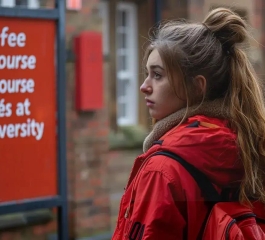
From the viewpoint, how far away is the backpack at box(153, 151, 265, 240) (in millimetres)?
1618

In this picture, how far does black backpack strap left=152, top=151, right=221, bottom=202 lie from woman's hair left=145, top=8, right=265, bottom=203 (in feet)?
0.33

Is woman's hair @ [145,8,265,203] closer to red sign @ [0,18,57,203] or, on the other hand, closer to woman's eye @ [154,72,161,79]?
woman's eye @ [154,72,161,79]

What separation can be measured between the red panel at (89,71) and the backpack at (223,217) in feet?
12.6

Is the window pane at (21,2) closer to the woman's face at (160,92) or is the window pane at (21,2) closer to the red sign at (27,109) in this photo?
the red sign at (27,109)

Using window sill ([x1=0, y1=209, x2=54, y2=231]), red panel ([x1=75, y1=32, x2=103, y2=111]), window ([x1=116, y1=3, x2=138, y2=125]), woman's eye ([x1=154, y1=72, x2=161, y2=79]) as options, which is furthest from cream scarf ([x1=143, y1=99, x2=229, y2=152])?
window ([x1=116, y1=3, x2=138, y2=125])

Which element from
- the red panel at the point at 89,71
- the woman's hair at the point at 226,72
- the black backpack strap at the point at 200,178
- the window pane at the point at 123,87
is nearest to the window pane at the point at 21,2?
the red panel at the point at 89,71

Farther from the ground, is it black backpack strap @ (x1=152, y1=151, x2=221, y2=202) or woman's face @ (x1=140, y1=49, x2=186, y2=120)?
woman's face @ (x1=140, y1=49, x2=186, y2=120)

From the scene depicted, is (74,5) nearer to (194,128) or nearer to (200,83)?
(200,83)

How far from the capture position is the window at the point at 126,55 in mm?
→ 8219

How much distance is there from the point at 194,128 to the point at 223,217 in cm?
25

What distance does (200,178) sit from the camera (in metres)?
1.63

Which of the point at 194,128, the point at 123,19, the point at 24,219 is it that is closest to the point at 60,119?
the point at 24,219

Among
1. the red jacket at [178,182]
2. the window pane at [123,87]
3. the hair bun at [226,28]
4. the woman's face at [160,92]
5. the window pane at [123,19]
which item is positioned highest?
the window pane at [123,19]

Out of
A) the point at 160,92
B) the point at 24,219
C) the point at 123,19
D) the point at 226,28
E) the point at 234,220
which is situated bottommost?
the point at 24,219
